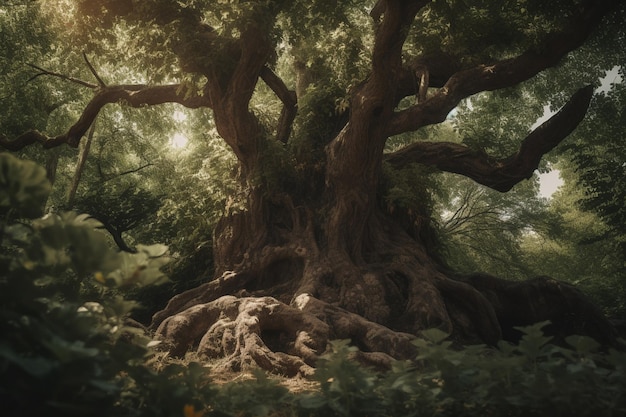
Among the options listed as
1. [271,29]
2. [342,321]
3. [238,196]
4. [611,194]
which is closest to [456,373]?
[342,321]

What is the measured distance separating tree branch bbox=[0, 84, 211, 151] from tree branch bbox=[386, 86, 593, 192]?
4.95 m

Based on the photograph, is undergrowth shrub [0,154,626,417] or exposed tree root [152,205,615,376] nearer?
undergrowth shrub [0,154,626,417]

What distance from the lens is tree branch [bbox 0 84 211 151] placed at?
9469mm

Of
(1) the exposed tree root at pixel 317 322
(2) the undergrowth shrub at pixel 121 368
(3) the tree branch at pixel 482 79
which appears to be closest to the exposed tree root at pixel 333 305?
(1) the exposed tree root at pixel 317 322

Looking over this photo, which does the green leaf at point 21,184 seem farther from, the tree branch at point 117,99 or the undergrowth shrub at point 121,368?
the tree branch at point 117,99

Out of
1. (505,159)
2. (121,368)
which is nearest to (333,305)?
(121,368)

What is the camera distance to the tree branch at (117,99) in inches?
373

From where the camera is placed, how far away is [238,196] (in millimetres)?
8766

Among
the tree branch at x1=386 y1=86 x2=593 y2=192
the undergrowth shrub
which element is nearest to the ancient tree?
the tree branch at x1=386 y1=86 x2=593 y2=192

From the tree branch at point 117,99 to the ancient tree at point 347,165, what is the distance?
44 mm

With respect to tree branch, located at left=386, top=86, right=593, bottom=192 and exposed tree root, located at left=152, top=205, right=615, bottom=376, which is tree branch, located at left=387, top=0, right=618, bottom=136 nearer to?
tree branch, located at left=386, top=86, right=593, bottom=192

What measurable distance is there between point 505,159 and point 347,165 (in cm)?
373

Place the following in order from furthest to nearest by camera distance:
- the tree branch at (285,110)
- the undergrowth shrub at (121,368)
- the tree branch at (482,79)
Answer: the tree branch at (285,110) → the tree branch at (482,79) → the undergrowth shrub at (121,368)

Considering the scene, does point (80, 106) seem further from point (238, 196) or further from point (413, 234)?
point (413, 234)
